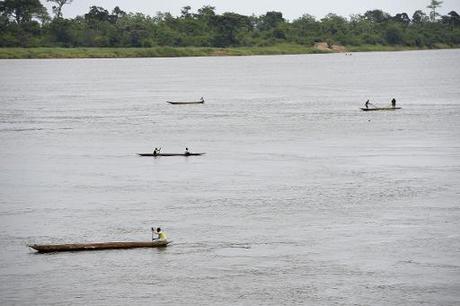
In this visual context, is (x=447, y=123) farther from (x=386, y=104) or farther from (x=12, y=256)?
(x=12, y=256)

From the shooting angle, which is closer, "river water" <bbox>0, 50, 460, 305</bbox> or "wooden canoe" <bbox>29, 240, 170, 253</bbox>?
"river water" <bbox>0, 50, 460, 305</bbox>

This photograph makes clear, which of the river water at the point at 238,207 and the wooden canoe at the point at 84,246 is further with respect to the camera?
the wooden canoe at the point at 84,246

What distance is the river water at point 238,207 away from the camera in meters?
39.6

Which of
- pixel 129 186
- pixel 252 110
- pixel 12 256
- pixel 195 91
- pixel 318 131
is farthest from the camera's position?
pixel 195 91

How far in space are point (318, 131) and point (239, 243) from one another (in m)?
42.8

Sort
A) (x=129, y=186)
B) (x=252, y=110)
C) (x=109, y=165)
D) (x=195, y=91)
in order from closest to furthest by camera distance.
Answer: (x=129, y=186)
(x=109, y=165)
(x=252, y=110)
(x=195, y=91)

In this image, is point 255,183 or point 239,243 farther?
point 255,183

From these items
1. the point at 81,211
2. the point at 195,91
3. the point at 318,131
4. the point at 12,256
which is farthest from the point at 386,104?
the point at 12,256

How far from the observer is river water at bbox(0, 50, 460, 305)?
39625mm

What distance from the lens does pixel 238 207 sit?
53094 mm

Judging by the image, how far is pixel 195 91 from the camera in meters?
149

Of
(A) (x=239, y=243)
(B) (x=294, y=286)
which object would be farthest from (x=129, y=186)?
(B) (x=294, y=286)

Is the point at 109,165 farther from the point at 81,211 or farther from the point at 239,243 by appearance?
the point at 239,243

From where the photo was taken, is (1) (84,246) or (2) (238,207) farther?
(2) (238,207)
